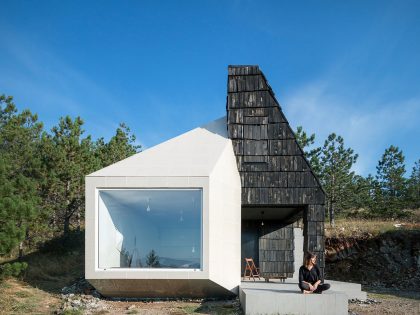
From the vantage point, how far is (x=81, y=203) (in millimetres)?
20047

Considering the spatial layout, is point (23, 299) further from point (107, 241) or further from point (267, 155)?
point (267, 155)

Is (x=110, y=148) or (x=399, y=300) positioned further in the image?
(x=110, y=148)

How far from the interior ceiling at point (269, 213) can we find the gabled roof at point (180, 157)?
8.58 ft

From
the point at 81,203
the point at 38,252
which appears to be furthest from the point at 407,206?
the point at 38,252

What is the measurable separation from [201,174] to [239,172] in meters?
2.40

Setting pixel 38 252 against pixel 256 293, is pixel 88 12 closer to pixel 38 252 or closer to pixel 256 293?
pixel 256 293

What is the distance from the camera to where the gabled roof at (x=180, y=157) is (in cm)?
985

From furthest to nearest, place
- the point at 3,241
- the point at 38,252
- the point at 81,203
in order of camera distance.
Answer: the point at 81,203, the point at 38,252, the point at 3,241

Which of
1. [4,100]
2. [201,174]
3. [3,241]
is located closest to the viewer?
[201,174]

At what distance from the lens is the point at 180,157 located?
1060 cm

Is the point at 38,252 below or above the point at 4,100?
below

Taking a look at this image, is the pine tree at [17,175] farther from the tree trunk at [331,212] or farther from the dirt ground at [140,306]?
the tree trunk at [331,212]

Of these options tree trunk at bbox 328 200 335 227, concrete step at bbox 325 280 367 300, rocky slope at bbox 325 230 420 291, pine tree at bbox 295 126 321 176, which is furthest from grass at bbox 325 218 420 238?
concrete step at bbox 325 280 367 300

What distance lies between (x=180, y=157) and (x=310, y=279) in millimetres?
4313
